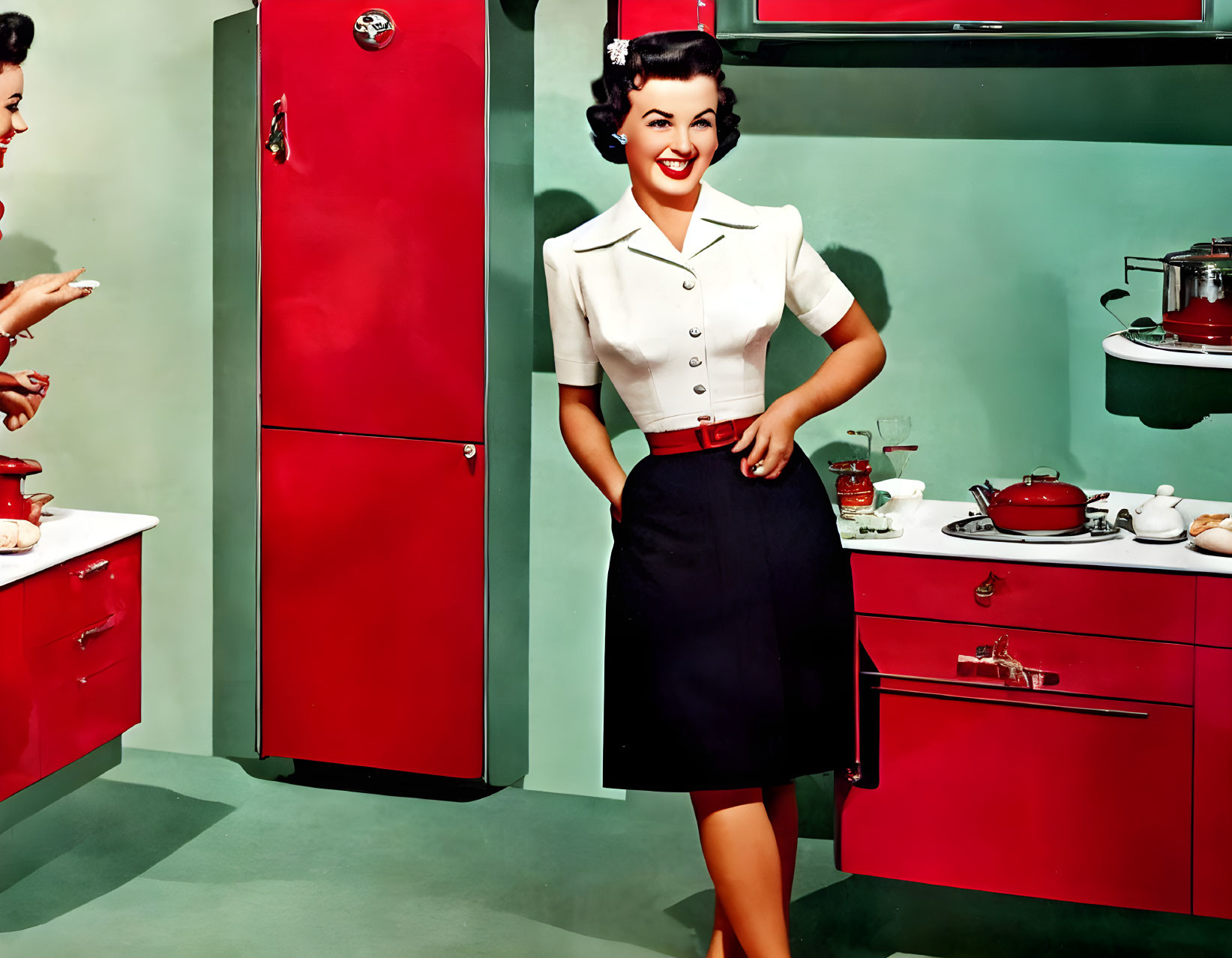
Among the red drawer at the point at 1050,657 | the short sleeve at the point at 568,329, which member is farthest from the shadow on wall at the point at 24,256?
the red drawer at the point at 1050,657

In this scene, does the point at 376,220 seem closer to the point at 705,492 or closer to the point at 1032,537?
the point at 705,492

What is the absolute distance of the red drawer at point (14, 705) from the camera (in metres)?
3.14

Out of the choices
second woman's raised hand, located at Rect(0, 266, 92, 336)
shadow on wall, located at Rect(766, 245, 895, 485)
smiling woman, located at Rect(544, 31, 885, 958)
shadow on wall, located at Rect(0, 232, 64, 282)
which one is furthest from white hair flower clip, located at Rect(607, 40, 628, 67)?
shadow on wall, located at Rect(0, 232, 64, 282)

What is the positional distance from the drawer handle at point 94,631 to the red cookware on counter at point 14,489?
28 centimetres

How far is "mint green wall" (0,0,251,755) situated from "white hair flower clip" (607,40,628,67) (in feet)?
4.85

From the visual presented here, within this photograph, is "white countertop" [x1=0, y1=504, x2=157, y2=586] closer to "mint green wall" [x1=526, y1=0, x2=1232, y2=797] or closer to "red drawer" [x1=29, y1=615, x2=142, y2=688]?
"red drawer" [x1=29, y1=615, x2=142, y2=688]

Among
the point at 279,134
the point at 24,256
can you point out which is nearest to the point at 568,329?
the point at 279,134

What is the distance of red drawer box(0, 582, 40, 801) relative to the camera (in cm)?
314

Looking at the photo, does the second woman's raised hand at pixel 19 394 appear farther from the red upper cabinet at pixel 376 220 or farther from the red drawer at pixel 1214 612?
the red drawer at pixel 1214 612

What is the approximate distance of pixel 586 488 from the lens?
12.4ft

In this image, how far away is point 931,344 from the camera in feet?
11.4

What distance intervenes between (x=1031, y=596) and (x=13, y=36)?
255 centimetres

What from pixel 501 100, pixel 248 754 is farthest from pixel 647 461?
pixel 248 754

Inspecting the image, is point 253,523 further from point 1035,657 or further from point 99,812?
point 1035,657
